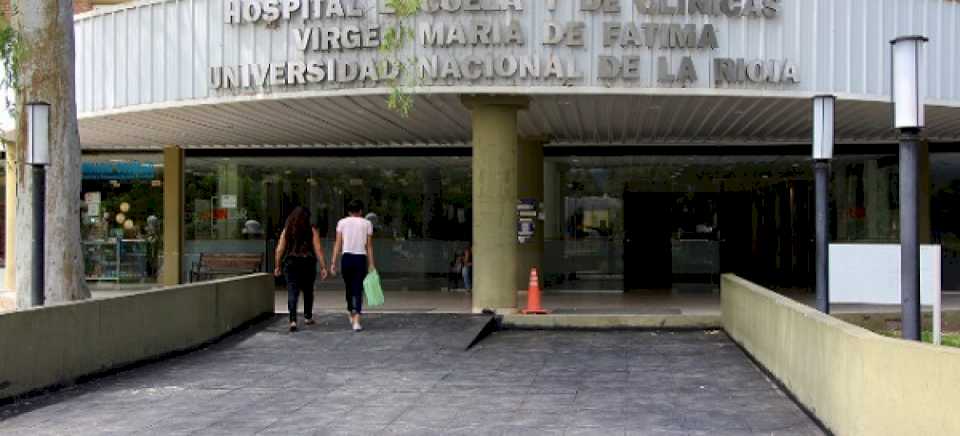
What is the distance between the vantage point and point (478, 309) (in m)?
15.6

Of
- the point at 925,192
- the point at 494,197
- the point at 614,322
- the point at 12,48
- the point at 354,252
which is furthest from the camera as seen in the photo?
the point at 925,192

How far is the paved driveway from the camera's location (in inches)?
309

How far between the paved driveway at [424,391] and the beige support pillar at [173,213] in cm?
1119

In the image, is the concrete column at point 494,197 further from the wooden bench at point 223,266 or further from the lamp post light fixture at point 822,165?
the wooden bench at point 223,266

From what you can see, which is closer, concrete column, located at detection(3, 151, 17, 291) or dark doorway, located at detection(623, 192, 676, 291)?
concrete column, located at detection(3, 151, 17, 291)

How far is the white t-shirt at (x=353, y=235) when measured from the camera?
43.0 ft

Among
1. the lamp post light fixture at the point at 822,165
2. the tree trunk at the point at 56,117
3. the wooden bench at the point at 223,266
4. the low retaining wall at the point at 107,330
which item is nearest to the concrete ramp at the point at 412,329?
the low retaining wall at the point at 107,330

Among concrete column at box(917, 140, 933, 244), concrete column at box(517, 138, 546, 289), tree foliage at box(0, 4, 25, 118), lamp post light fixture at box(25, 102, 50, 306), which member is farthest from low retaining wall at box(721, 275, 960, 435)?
concrete column at box(917, 140, 933, 244)

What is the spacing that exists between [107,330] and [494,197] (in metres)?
6.49

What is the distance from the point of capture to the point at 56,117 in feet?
40.2

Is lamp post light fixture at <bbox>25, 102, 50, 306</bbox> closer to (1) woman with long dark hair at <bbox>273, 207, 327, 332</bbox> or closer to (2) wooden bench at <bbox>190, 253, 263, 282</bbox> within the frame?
(1) woman with long dark hair at <bbox>273, 207, 327, 332</bbox>

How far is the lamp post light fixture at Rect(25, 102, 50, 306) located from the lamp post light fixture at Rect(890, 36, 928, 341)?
800 cm

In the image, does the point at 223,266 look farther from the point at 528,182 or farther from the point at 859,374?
the point at 859,374

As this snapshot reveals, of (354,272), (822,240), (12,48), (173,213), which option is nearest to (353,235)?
(354,272)
